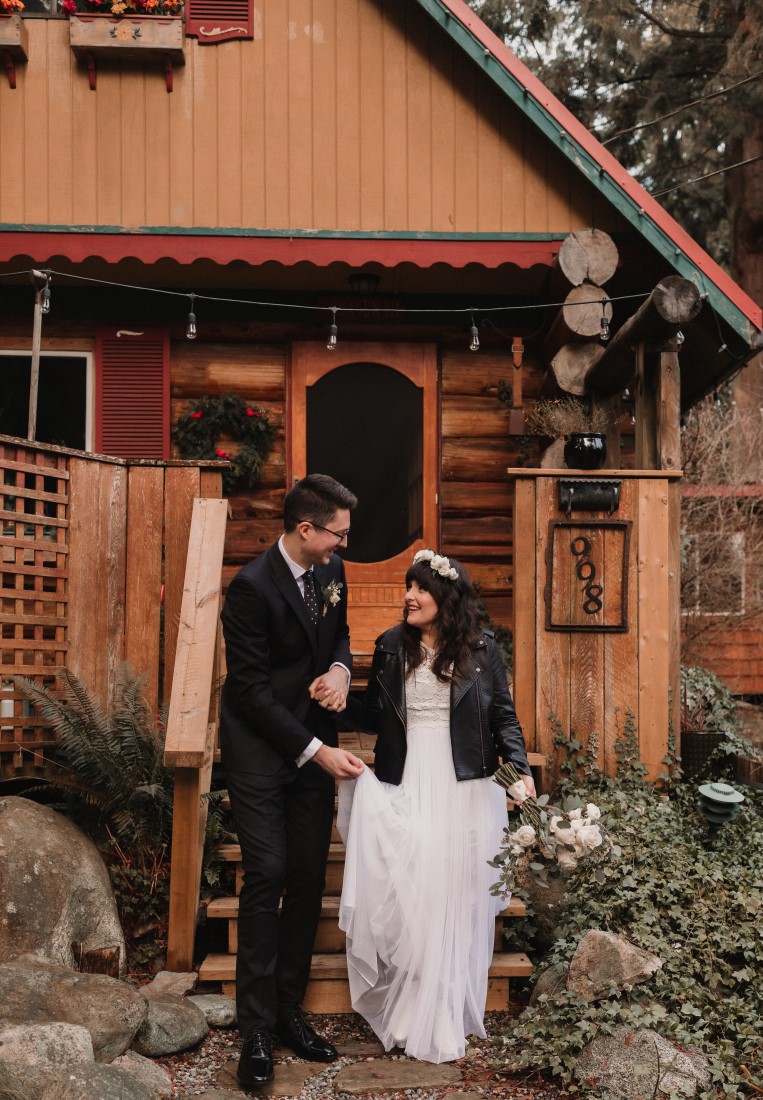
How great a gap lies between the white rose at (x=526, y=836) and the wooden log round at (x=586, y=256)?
15.1ft

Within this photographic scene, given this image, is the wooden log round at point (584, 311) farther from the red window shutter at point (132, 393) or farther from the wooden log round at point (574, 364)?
the red window shutter at point (132, 393)

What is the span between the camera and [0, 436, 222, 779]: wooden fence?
18.8 feet

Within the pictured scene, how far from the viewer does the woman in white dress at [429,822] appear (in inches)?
169

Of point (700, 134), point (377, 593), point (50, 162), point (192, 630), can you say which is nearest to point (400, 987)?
point (192, 630)

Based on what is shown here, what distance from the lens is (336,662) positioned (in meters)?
4.54

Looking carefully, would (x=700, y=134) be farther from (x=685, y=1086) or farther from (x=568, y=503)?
(x=685, y=1086)

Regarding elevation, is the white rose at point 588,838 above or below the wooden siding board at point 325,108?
below

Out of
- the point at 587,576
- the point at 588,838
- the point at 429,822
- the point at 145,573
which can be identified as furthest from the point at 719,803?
the point at 145,573

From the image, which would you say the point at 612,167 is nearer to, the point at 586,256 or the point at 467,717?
the point at 586,256

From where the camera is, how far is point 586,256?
24.9 ft

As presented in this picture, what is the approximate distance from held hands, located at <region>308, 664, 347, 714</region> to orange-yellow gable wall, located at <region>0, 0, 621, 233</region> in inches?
186

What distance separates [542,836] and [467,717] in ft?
1.92

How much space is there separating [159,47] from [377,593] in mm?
4405

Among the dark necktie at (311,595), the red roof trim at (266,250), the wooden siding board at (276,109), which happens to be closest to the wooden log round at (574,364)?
the red roof trim at (266,250)
